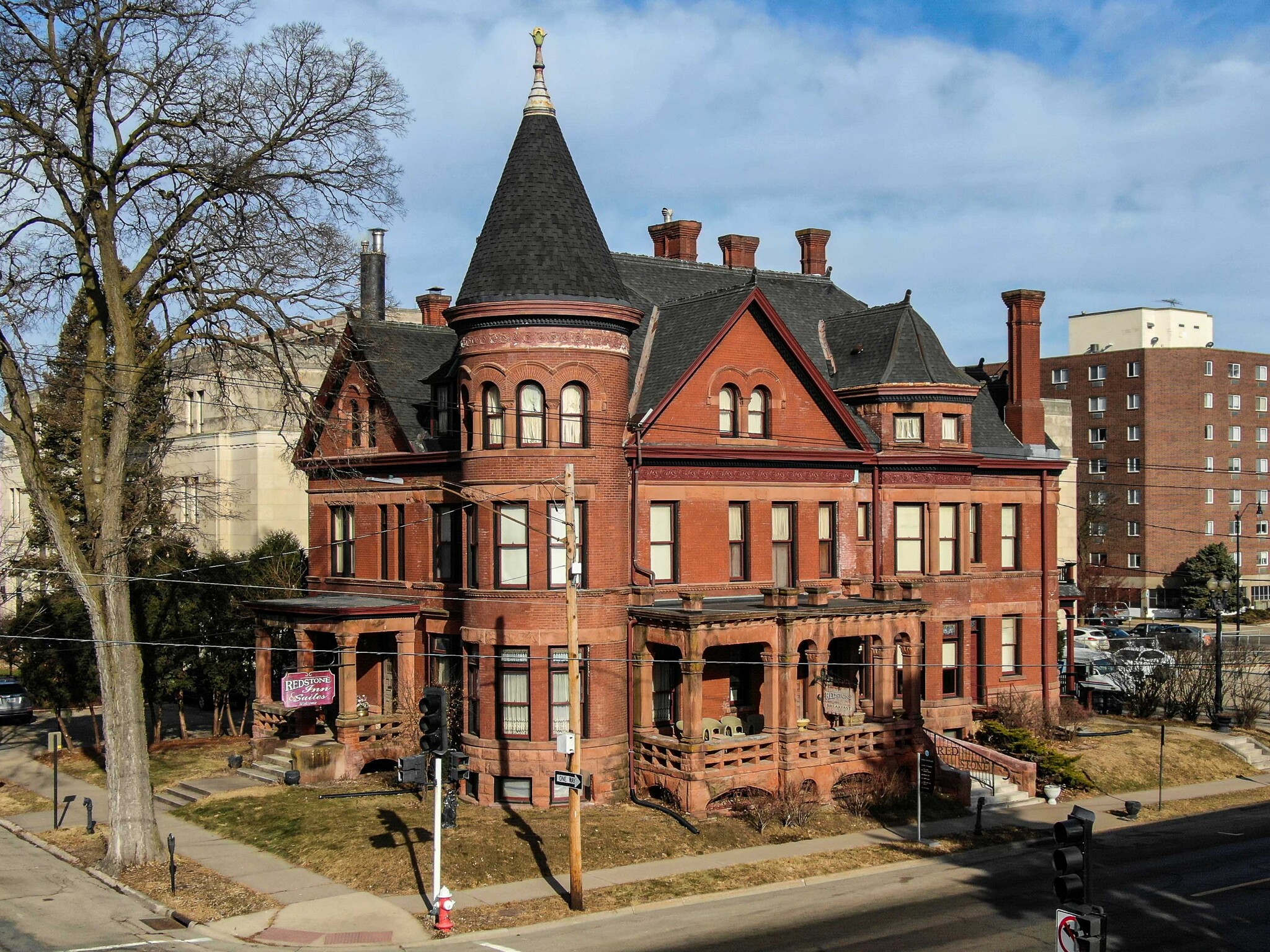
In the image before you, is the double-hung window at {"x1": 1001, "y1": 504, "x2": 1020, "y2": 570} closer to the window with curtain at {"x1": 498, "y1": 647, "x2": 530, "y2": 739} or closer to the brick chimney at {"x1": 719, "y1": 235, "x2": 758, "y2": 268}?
the brick chimney at {"x1": 719, "y1": 235, "x2": 758, "y2": 268}

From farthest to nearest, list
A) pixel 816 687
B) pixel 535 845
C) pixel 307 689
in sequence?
pixel 816 687, pixel 307 689, pixel 535 845

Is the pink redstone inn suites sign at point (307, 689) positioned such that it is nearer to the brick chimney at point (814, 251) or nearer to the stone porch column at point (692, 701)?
the stone porch column at point (692, 701)

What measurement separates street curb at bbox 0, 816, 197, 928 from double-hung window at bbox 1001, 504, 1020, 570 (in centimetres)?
2777

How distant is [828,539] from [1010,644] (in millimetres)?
9082

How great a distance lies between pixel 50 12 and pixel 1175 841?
30.0 m

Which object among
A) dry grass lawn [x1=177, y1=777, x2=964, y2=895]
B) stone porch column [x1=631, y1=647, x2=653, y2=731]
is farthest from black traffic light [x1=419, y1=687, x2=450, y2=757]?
stone porch column [x1=631, y1=647, x2=653, y2=731]

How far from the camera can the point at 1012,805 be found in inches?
1323

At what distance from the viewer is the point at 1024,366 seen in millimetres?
43062

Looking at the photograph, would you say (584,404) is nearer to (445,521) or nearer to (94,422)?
(445,521)

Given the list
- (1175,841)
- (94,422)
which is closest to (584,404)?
(94,422)

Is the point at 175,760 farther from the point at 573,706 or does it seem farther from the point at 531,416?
the point at 573,706

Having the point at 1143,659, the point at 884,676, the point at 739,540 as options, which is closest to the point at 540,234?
the point at 739,540

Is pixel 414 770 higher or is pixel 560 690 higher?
pixel 414 770

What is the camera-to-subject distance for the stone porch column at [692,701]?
30.2 meters
